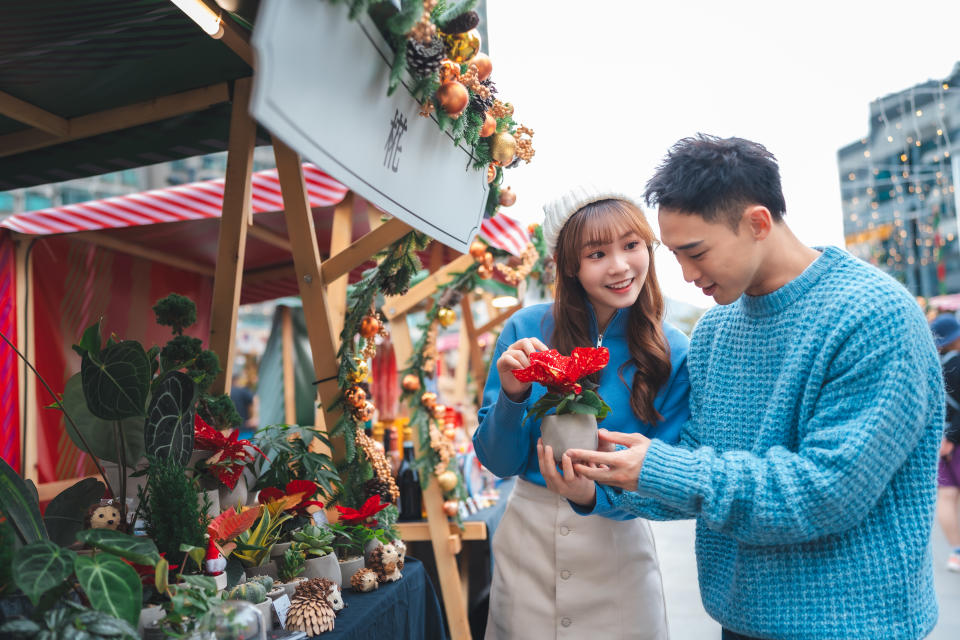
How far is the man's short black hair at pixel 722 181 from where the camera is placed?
1.28 meters

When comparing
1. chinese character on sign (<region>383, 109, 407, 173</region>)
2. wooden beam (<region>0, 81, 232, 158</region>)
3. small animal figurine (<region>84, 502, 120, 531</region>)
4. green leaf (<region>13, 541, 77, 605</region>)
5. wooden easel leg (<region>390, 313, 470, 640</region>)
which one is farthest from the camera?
wooden easel leg (<region>390, 313, 470, 640</region>)

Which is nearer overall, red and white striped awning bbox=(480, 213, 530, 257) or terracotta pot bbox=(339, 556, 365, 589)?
terracotta pot bbox=(339, 556, 365, 589)

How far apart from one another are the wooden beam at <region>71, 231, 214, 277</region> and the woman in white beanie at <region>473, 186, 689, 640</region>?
3.39 meters

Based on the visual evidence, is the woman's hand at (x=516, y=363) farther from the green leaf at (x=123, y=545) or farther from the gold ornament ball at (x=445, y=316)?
the gold ornament ball at (x=445, y=316)

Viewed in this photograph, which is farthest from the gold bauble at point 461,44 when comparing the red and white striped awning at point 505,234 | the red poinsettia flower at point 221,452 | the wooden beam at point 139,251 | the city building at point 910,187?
the city building at point 910,187

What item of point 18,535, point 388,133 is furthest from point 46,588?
point 388,133

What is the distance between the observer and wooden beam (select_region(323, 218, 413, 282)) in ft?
7.30

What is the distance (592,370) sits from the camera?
1.39 meters

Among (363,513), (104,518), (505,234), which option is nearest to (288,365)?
(505,234)

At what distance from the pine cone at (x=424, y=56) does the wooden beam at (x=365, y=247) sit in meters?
0.95

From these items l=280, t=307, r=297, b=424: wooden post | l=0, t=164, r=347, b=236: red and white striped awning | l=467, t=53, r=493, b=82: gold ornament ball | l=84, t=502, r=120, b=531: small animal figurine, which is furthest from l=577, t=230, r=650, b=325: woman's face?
l=280, t=307, r=297, b=424: wooden post

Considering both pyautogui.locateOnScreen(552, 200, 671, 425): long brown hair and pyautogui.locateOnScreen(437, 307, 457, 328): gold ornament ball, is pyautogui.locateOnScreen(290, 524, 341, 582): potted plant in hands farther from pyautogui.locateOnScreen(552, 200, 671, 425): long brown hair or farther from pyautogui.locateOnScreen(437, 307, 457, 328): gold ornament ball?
pyautogui.locateOnScreen(437, 307, 457, 328): gold ornament ball

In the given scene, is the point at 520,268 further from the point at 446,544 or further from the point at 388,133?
the point at 388,133

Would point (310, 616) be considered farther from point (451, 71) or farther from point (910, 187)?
point (910, 187)
